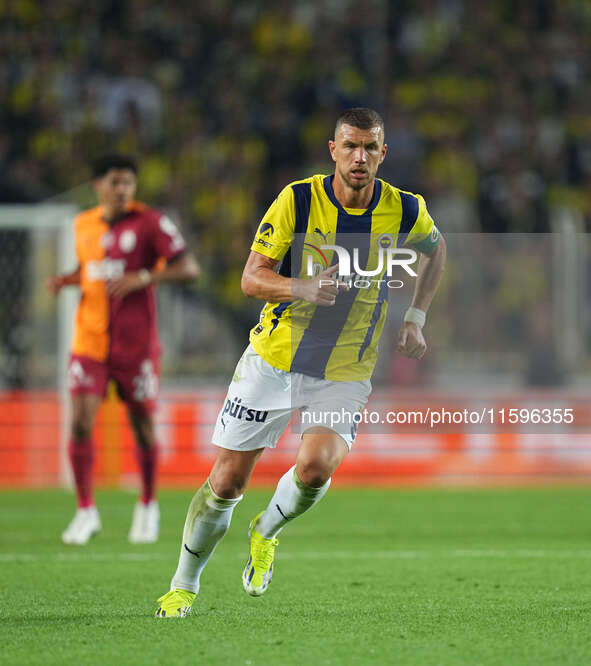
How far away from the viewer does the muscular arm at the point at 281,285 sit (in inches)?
175

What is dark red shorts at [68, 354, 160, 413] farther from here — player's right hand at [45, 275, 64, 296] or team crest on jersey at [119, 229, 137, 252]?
team crest on jersey at [119, 229, 137, 252]

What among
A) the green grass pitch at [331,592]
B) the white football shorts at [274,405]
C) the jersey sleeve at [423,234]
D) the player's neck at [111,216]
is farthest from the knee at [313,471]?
the player's neck at [111,216]

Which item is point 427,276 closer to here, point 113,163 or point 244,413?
point 244,413

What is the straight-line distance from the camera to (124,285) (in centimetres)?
787

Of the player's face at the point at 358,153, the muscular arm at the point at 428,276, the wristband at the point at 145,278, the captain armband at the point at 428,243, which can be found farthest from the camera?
the wristband at the point at 145,278

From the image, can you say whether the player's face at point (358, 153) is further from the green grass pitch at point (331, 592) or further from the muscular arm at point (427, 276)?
the green grass pitch at point (331, 592)

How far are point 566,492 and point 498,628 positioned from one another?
20.9ft

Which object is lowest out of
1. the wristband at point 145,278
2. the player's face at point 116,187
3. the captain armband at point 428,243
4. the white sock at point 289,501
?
the white sock at point 289,501

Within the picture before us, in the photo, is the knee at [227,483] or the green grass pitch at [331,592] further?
the knee at [227,483]

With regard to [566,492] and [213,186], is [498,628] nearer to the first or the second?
[566,492]

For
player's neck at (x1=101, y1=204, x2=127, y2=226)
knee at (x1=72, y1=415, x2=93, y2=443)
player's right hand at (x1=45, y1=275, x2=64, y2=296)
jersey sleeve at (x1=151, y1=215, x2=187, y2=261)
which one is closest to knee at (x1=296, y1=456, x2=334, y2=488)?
knee at (x1=72, y1=415, x2=93, y2=443)

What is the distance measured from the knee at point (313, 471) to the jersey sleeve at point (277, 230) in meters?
0.79

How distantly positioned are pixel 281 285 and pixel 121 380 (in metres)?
3.56

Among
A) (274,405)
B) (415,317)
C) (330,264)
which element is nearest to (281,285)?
(330,264)
